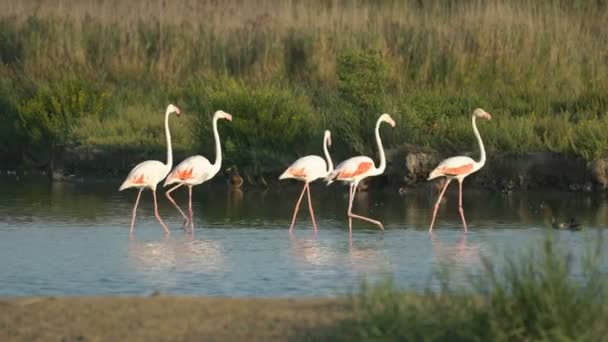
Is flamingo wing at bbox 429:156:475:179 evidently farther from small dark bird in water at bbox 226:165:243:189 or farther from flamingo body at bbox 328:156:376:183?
small dark bird in water at bbox 226:165:243:189

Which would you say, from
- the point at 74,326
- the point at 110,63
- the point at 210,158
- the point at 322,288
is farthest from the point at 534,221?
the point at 110,63

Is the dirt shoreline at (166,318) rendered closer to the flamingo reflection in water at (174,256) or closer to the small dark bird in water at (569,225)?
the flamingo reflection in water at (174,256)

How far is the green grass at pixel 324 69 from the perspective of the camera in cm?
1852

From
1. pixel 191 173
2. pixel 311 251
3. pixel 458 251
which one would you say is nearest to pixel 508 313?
pixel 458 251

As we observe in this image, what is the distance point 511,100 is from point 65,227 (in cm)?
806

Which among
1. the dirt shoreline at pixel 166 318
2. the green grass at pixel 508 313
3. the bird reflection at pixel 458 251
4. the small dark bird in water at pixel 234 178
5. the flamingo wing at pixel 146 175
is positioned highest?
the green grass at pixel 508 313

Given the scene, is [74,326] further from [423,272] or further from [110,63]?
[110,63]

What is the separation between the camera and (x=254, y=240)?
43.1ft

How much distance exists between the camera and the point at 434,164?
17609 mm

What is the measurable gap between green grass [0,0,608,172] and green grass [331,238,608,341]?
1025cm

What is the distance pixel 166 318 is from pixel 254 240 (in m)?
5.42

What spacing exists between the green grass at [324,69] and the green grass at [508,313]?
10251 mm

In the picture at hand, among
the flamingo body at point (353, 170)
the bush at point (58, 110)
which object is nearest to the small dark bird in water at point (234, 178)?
the bush at point (58, 110)

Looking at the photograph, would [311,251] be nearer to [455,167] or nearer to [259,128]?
[455,167]
